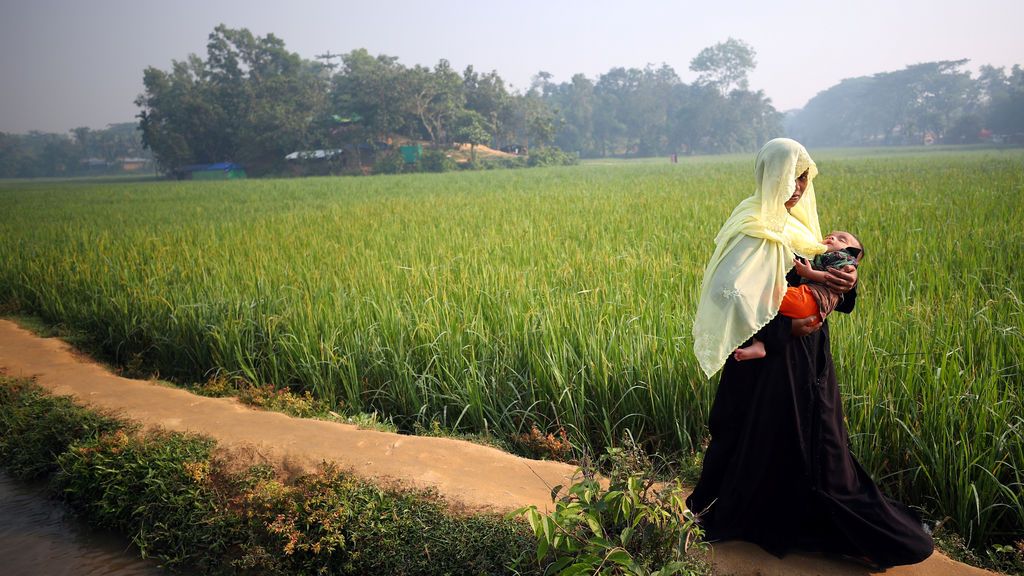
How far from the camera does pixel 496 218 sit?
865cm

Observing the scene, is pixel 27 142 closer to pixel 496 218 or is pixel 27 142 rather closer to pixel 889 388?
pixel 496 218

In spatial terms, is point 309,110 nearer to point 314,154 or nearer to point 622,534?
point 314,154

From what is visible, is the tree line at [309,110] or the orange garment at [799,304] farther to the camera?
the tree line at [309,110]

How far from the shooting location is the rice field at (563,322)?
242cm

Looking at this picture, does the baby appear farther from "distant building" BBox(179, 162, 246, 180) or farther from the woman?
"distant building" BBox(179, 162, 246, 180)

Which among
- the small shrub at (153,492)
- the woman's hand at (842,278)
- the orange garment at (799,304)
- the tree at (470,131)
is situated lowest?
the small shrub at (153,492)

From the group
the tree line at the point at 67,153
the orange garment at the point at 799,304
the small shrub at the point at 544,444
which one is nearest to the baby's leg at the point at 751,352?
the orange garment at the point at 799,304

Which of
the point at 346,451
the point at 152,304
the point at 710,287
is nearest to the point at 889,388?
the point at 710,287

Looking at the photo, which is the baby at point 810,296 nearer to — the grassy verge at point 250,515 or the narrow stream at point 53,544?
the grassy verge at point 250,515

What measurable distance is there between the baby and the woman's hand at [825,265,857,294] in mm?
13

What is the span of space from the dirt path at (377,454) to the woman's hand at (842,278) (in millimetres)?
813

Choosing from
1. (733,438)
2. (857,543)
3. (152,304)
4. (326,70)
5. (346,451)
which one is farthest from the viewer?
(326,70)

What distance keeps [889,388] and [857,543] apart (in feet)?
3.23

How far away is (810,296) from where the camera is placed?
5.96 feet
